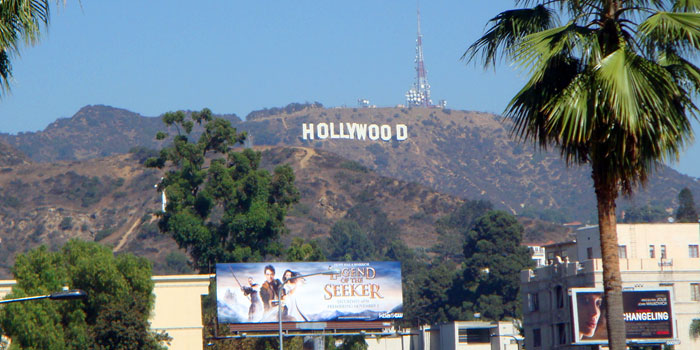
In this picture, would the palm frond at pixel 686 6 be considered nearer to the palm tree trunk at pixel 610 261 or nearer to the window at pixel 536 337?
the palm tree trunk at pixel 610 261

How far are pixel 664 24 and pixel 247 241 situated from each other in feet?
256

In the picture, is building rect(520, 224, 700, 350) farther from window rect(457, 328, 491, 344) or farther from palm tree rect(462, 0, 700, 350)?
palm tree rect(462, 0, 700, 350)

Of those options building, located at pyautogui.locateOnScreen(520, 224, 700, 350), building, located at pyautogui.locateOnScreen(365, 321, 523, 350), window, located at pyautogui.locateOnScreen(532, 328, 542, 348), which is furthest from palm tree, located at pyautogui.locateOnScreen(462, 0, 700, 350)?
building, located at pyautogui.locateOnScreen(365, 321, 523, 350)

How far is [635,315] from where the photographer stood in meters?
67.6

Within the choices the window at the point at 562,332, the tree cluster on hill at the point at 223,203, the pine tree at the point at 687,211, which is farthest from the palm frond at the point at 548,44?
the pine tree at the point at 687,211

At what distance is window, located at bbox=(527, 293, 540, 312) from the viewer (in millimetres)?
89506

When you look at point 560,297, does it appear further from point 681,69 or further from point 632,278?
point 681,69

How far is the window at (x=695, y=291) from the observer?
84188 mm

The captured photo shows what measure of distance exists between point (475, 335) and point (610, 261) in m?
95.5

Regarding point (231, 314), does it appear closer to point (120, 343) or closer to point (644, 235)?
point (120, 343)

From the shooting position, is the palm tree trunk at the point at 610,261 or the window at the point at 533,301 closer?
the palm tree trunk at the point at 610,261

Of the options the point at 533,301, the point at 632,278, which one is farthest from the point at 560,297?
the point at 632,278

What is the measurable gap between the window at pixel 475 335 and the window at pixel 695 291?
28.1m

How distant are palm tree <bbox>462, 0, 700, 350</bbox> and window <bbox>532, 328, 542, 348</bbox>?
7323 centimetres
